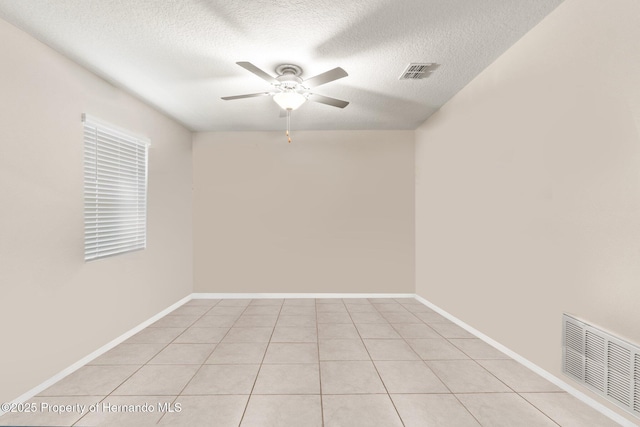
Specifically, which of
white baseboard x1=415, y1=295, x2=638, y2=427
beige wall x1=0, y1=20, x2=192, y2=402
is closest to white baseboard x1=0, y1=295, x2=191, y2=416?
beige wall x1=0, y1=20, x2=192, y2=402

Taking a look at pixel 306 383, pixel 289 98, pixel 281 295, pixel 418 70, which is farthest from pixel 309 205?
pixel 306 383

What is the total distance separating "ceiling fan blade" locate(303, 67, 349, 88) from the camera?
2073 millimetres

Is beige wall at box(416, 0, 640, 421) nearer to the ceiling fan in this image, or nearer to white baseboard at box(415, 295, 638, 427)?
white baseboard at box(415, 295, 638, 427)

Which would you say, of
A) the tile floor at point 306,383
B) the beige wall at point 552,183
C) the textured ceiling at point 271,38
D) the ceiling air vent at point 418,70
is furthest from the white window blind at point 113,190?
the beige wall at point 552,183

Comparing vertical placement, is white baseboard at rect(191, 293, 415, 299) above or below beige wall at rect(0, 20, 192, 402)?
below

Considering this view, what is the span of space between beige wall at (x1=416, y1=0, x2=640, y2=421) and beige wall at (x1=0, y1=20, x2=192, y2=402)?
385 centimetres

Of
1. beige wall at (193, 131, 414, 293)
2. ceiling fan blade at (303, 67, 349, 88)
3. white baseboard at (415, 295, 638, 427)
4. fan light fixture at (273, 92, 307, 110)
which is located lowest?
white baseboard at (415, 295, 638, 427)

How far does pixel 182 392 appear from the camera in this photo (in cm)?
206

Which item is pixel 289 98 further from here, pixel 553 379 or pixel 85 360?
pixel 553 379

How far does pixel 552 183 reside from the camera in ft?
6.93

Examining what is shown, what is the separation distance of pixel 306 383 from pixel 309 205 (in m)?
2.87

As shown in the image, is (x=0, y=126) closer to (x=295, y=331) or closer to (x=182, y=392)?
(x=182, y=392)

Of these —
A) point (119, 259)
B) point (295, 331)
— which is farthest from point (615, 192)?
point (119, 259)

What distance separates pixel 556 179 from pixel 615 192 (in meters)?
0.40
